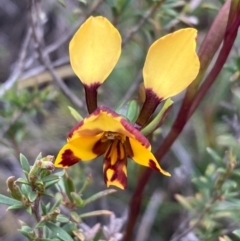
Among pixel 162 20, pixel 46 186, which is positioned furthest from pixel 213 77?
pixel 162 20

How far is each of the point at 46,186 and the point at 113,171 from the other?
0.34ft

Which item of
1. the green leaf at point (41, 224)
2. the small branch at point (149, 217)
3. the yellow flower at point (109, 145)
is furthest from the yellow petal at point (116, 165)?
the small branch at point (149, 217)

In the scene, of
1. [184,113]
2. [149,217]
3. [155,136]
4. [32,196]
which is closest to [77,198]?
[32,196]

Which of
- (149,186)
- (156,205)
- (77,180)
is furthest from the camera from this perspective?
(149,186)

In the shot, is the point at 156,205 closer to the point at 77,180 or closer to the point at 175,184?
the point at 175,184

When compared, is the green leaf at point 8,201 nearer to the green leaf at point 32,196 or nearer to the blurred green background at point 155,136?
the green leaf at point 32,196

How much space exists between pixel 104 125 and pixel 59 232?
0.19 metres

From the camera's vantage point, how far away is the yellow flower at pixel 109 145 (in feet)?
2.38

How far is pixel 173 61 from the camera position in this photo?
0.76m

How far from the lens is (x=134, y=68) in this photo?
6.58ft

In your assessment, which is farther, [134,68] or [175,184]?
[134,68]

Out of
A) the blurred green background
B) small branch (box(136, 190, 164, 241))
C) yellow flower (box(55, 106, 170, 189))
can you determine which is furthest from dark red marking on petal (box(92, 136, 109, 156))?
small branch (box(136, 190, 164, 241))

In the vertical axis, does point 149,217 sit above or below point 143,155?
below

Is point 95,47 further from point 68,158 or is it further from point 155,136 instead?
point 155,136
